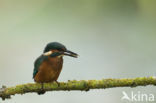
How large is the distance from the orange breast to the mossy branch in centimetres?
11

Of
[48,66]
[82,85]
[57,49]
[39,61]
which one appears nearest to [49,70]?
[48,66]

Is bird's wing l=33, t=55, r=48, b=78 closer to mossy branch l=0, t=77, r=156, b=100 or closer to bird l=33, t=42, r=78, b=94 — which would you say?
bird l=33, t=42, r=78, b=94

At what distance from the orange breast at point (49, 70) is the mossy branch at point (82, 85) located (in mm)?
114

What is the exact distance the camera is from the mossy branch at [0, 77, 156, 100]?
2.63 meters

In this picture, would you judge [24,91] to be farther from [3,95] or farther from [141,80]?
[141,80]

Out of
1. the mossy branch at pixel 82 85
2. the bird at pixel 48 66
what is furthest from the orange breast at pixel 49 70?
the mossy branch at pixel 82 85

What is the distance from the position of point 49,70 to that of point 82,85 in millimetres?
634

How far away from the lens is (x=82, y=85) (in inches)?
109

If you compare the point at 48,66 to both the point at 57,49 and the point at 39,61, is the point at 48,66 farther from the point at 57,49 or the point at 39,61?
the point at 57,49

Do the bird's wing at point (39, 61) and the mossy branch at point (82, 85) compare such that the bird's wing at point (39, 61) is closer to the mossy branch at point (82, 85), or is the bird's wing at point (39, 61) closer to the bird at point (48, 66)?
the bird at point (48, 66)

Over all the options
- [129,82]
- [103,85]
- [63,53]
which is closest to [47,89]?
[63,53]

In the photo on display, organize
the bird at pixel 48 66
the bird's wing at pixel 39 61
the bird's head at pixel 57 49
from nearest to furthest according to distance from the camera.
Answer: the bird's head at pixel 57 49
the bird at pixel 48 66
the bird's wing at pixel 39 61

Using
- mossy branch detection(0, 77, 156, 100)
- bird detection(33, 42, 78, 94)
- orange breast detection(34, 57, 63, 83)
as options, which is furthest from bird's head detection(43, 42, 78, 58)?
mossy branch detection(0, 77, 156, 100)

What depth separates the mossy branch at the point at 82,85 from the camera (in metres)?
2.63
